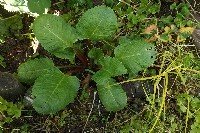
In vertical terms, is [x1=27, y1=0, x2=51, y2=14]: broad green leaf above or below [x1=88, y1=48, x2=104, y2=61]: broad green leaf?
above

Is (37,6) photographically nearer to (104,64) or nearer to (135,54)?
(104,64)

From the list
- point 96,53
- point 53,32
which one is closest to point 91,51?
point 96,53

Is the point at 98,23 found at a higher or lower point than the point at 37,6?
lower

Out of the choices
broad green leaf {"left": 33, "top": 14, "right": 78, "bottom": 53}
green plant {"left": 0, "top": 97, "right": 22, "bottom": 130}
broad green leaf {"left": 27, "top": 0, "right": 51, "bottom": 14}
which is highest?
broad green leaf {"left": 27, "top": 0, "right": 51, "bottom": 14}

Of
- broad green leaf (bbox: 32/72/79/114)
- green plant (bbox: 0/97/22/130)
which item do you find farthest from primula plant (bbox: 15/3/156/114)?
green plant (bbox: 0/97/22/130)

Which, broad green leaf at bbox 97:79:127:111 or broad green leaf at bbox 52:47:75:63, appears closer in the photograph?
broad green leaf at bbox 97:79:127:111

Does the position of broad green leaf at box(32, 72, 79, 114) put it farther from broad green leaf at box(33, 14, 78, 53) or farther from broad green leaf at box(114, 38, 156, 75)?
broad green leaf at box(114, 38, 156, 75)

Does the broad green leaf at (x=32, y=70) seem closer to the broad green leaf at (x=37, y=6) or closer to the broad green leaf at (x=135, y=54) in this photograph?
the broad green leaf at (x=37, y=6)
